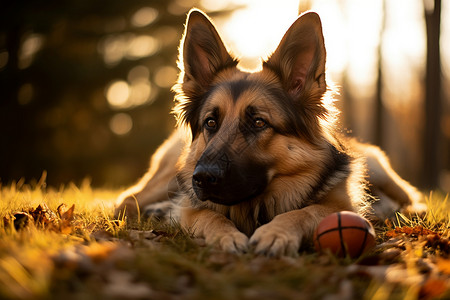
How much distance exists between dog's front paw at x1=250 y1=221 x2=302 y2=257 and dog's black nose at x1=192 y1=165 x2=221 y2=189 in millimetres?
535

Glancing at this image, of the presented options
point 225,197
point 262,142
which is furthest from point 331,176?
point 225,197

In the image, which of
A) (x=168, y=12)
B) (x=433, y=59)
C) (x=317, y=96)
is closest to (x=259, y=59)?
(x=317, y=96)

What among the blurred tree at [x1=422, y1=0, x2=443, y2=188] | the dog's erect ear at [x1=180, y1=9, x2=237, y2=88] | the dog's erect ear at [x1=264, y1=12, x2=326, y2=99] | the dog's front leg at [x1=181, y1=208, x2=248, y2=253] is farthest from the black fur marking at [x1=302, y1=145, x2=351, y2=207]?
the blurred tree at [x1=422, y1=0, x2=443, y2=188]

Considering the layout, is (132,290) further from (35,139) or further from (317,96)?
(35,139)

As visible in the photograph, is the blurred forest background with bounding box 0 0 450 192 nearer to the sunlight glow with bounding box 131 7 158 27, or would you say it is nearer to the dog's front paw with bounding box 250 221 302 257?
the sunlight glow with bounding box 131 7 158 27

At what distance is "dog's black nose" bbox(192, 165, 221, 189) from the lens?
10.8 ft

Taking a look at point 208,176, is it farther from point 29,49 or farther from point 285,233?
point 29,49

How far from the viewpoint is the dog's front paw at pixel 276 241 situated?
116 inches

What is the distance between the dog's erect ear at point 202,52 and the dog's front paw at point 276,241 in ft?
7.00

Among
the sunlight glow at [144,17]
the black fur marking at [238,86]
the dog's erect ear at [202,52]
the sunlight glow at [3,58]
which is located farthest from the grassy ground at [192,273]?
the sunlight glow at [144,17]

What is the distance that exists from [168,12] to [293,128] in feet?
41.1

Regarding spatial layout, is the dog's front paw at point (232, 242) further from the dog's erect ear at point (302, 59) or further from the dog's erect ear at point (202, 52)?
the dog's erect ear at point (202, 52)

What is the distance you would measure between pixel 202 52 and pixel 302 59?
114 cm

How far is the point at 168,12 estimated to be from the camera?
1524cm
